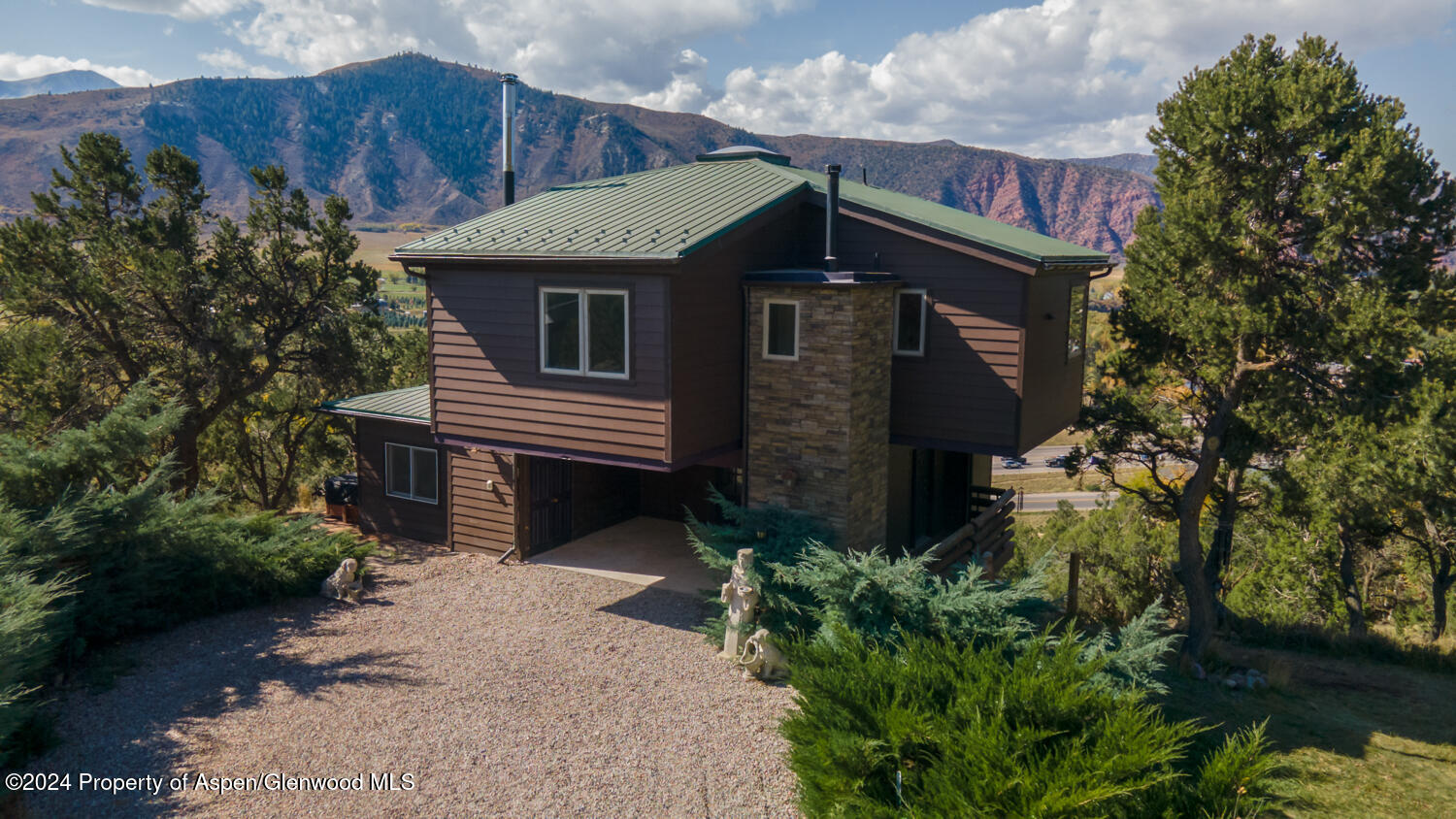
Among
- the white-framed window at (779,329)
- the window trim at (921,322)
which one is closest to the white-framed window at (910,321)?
the window trim at (921,322)

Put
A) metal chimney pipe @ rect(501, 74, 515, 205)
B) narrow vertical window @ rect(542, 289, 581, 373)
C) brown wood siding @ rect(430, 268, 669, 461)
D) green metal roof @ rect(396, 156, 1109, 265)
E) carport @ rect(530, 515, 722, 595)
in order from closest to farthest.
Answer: brown wood siding @ rect(430, 268, 669, 461) → green metal roof @ rect(396, 156, 1109, 265) → narrow vertical window @ rect(542, 289, 581, 373) → carport @ rect(530, 515, 722, 595) → metal chimney pipe @ rect(501, 74, 515, 205)

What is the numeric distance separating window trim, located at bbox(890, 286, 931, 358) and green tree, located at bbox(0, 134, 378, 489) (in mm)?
10739

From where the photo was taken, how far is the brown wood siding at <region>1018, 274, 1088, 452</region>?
11.5 metres

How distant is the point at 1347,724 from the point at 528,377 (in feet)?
38.8

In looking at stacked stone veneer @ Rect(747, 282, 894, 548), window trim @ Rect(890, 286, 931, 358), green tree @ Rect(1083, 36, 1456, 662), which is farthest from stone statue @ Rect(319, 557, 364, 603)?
green tree @ Rect(1083, 36, 1456, 662)

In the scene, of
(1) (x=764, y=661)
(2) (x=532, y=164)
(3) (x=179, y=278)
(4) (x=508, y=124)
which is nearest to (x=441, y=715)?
(1) (x=764, y=661)

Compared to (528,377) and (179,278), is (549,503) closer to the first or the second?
(528,377)

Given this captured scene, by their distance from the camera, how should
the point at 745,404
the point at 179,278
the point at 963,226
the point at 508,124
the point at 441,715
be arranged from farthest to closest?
1. the point at 179,278
2. the point at 508,124
3. the point at 963,226
4. the point at 745,404
5. the point at 441,715

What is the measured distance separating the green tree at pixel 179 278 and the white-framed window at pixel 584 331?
7.55m

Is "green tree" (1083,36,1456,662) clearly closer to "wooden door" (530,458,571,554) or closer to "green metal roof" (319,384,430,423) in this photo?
"wooden door" (530,458,571,554)

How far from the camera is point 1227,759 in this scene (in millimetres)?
6012

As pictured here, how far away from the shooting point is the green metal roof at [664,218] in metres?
10.4

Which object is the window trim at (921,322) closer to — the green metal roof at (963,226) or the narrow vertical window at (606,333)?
the green metal roof at (963,226)

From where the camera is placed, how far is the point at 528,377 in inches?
437
